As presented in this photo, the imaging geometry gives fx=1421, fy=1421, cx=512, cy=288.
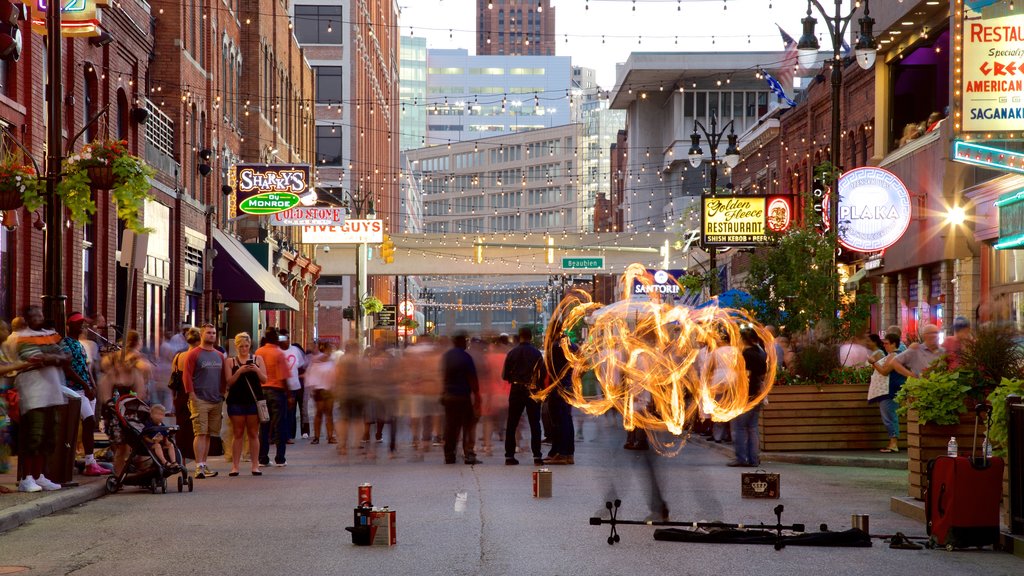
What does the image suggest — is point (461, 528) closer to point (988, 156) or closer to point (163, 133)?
point (988, 156)

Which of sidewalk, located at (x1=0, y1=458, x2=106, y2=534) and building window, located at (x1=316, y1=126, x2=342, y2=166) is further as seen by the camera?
building window, located at (x1=316, y1=126, x2=342, y2=166)

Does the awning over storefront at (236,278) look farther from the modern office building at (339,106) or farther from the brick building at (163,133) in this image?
the modern office building at (339,106)

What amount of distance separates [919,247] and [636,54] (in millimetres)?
64824

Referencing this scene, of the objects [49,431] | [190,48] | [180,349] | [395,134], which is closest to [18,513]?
[49,431]

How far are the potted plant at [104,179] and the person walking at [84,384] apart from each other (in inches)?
62.2

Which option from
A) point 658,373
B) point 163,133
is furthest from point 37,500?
point 163,133

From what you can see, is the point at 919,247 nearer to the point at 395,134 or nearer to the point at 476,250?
the point at 476,250

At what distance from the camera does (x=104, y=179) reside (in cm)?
1888

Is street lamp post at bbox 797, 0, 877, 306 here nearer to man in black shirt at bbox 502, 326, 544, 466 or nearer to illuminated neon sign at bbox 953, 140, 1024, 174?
illuminated neon sign at bbox 953, 140, 1024, 174

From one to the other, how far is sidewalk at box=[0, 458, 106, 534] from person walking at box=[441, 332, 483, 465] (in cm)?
532

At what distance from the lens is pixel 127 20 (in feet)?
102

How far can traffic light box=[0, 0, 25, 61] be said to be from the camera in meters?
17.8

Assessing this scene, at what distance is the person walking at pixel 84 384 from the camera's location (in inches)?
645

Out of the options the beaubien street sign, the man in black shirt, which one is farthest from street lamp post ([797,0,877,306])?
the beaubien street sign
